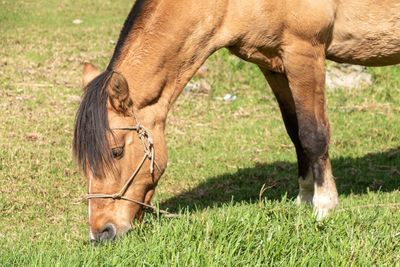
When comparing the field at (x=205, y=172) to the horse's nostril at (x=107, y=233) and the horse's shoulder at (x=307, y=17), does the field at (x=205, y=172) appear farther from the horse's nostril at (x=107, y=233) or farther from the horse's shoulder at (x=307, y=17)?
the horse's shoulder at (x=307, y=17)

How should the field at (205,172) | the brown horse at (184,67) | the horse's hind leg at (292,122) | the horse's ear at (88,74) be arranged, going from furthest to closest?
the horse's hind leg at (292,122) < the horse's ear at (88,74) < the brown horse at (184,67) < the field at (205,172)

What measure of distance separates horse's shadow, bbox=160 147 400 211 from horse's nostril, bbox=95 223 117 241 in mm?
1286

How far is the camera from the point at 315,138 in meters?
5.79

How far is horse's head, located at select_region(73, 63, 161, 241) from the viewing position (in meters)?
4.92

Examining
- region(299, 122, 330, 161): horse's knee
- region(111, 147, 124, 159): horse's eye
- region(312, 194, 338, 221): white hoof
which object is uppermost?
region(111, 147, 124, 159): horse's eye

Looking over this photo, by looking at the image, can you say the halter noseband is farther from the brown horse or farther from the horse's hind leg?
the horse's hind leg

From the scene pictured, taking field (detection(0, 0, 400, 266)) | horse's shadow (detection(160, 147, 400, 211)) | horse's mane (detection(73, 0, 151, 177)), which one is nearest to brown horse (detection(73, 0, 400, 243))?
horse's mane (detection(73, 0, 151, 177))

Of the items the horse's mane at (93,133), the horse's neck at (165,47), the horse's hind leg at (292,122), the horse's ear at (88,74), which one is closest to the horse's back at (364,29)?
the horse's hind leg at (292,122)

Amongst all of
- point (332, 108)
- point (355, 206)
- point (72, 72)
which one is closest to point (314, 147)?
point (355, 206)

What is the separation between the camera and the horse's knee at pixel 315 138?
5785 millimetres

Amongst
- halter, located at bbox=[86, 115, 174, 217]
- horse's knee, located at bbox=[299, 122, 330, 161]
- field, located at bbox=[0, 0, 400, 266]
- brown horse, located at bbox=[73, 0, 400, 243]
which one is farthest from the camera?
horse's knee, located at bbox=[299, 122, 330, 161]

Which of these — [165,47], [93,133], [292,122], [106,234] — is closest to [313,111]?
[292,122]

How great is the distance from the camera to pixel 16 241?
17.1 feet

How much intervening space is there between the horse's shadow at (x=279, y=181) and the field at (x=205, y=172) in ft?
0.04
